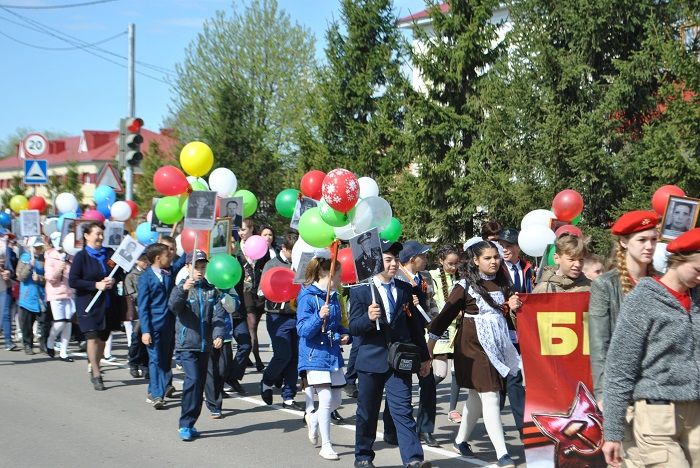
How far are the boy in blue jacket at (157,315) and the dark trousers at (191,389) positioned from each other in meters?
1.75

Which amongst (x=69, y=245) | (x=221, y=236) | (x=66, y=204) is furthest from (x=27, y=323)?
(x=221, y=236)

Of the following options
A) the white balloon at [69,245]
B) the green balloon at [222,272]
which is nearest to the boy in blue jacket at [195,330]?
the green balloon at [222,272]

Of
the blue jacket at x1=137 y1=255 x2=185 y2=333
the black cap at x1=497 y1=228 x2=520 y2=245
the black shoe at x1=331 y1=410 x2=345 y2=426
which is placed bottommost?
the black shoe at x1=331 y1=410 x2=345 y2=426

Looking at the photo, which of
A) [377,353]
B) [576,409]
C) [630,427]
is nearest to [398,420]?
[377,353]

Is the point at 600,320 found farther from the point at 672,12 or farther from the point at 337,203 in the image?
the point at 672,12

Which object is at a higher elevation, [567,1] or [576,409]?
[567,1]

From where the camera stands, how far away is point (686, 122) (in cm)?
1711

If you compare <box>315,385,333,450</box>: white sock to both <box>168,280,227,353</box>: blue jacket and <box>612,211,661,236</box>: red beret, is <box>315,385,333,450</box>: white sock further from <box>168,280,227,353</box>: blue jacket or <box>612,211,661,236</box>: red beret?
<box>612,211,661,236</box>: red beret

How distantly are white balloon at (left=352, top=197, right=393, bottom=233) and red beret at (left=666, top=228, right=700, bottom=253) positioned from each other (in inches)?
160

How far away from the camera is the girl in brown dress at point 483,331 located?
7551 millimetres

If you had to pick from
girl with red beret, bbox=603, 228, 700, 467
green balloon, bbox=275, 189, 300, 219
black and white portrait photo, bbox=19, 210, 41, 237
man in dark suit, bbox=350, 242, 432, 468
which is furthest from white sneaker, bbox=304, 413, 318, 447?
black and white portrait photo, bbox=19, 210, 41, 237

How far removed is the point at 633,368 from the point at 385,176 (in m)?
22.4

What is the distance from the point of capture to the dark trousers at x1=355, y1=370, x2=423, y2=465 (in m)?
7.04

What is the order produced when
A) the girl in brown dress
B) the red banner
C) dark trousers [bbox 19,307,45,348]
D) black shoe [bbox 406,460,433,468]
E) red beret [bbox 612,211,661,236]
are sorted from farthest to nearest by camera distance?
dark trousers [bbox 19,307,45,348], the girl in brown dress, black shoe [bbox 406,460,433,468], the red banner, red beret [bbox 612,211,661,236]
